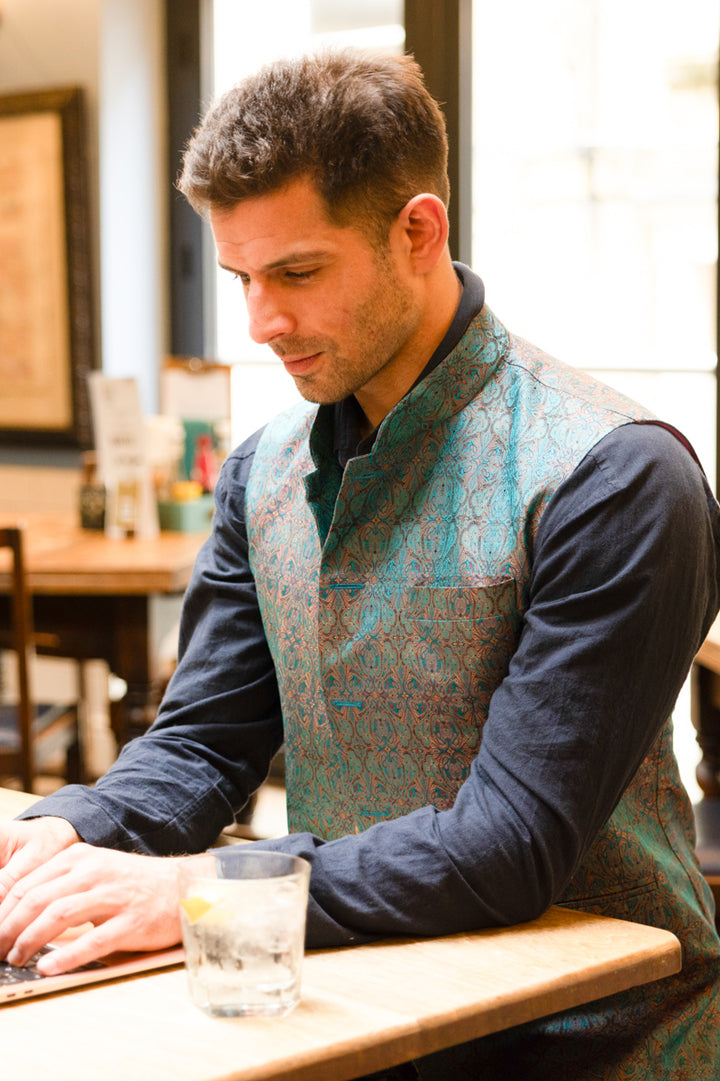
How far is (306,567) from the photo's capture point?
1217 millimetres

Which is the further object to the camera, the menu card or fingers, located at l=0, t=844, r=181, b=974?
the menu card

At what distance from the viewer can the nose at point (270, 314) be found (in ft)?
3.73

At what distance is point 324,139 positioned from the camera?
110 cm

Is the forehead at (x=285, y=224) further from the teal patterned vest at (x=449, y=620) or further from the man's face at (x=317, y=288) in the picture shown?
the teal patterned vest at (x=449, y=620)

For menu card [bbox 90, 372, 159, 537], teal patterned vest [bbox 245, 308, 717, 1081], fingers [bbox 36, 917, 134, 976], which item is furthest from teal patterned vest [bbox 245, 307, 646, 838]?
menu card [bbox 90, 372, 159, 537]

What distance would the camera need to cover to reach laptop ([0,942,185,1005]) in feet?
2.67

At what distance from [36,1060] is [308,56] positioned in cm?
87

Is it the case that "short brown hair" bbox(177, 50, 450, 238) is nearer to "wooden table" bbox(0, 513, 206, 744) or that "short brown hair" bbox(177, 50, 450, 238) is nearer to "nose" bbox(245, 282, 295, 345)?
"nose" bbox(245, 282, 295, 345)

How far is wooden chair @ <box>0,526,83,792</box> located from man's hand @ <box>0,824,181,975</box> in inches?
63.9

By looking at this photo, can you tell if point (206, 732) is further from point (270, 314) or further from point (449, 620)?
point (270, 314)

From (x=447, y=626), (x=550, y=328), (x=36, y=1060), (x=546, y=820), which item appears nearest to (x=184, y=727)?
(x=447, y=626)

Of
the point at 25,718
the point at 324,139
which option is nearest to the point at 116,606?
the point at 25,718

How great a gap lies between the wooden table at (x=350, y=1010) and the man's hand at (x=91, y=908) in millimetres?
36

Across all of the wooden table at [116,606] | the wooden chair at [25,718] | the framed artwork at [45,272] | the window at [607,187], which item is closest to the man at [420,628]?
the wooden chair at [25,718]
